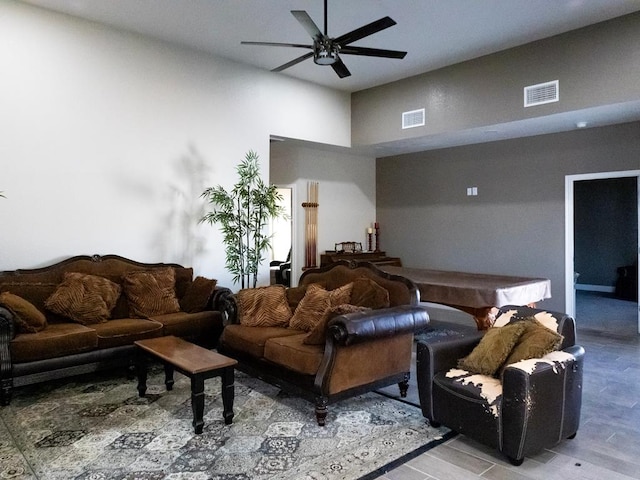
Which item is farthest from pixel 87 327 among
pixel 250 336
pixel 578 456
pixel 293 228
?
pixel 293 228

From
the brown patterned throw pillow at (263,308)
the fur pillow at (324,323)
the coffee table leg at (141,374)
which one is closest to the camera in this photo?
the fur pillow at (324,323)

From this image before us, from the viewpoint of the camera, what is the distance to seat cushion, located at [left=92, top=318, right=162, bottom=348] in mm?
4094

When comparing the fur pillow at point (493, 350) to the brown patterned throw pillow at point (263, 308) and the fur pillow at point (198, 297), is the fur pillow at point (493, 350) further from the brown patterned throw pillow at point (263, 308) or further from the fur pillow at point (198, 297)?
the fur pillow at point (198, 297)

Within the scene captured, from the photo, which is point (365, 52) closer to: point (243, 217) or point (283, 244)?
point (243, 217)

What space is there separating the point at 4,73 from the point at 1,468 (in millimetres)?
3665

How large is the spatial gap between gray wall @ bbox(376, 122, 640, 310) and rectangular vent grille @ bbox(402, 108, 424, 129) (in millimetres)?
1343

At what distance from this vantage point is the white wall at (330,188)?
7.84 metres

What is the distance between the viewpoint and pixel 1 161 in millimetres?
4441

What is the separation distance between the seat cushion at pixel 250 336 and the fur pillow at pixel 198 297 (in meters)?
0.82

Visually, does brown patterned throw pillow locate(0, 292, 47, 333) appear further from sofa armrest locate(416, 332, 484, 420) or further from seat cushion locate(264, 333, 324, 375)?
→ sofa armrest locate(416, 332, 484, 420)

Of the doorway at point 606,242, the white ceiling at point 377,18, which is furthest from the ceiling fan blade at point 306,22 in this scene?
the doorway at point 606,242

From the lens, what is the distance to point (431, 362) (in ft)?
10.1

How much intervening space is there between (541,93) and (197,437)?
5.30 m

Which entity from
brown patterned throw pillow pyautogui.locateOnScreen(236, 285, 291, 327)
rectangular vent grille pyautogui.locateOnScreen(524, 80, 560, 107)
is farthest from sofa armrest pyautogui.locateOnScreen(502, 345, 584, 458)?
rectangular vent grille pyautogui.locateOnScreen(524, 80, 560, 107)
